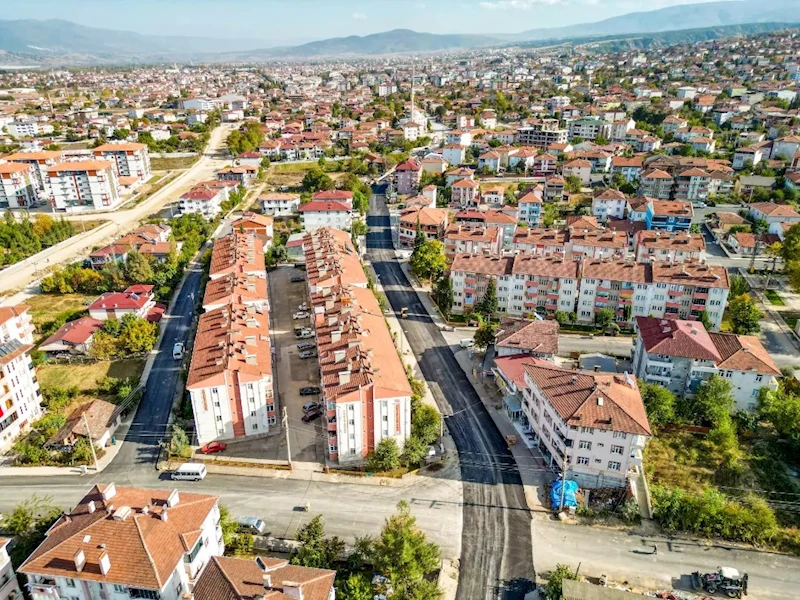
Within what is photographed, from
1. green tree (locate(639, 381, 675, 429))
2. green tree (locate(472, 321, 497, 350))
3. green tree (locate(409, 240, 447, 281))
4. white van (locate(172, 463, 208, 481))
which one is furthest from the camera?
green tree (locate(409, 240, 447, 281))

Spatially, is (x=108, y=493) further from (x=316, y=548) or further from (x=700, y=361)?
(x=700, y=361)

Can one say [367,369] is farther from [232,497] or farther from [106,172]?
[106,172]

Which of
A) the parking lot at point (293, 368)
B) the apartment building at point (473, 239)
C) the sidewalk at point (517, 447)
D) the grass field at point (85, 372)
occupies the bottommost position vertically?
the grass field at point (85, 372)

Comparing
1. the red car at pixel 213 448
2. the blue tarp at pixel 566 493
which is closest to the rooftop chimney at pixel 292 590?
the blue tarp at pixel 566 493

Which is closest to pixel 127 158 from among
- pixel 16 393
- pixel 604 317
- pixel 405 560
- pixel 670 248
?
pixel 16 393

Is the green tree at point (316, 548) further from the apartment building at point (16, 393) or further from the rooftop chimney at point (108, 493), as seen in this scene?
the apartment building at point (16, 393)

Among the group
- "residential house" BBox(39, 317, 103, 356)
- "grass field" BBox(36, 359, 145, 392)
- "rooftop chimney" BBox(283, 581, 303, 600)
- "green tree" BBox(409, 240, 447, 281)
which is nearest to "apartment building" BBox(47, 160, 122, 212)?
"residential house" BBox(39, 317, 103, 356)

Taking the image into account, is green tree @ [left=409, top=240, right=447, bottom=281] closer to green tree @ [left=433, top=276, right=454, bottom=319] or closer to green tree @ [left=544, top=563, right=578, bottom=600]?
green tree @ [left=433, top=276, right=454, bottom=319]
